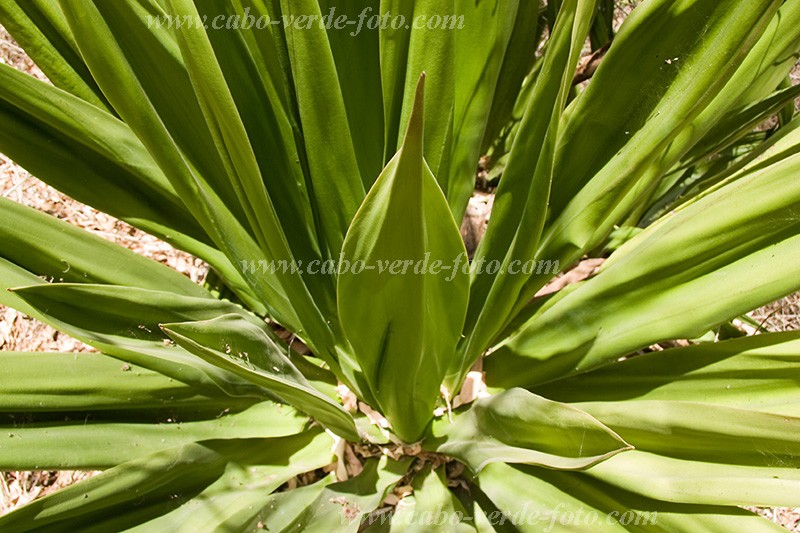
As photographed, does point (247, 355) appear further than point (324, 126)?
No

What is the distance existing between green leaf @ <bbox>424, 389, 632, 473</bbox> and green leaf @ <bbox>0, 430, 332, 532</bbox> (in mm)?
297

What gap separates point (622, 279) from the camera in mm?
960

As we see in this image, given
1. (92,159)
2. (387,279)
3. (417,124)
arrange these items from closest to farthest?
(417,124) → (387,279) → (92,159)

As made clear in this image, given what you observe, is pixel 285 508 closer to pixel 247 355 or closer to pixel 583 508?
pixel 247 355

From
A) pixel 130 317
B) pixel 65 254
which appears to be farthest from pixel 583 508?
pixel 65 254

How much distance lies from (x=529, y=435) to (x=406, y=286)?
0.24m

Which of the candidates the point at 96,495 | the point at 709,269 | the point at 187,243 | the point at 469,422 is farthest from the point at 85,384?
the point at 709,269

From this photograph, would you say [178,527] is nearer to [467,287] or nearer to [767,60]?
[467,287]

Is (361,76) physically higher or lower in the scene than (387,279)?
higher

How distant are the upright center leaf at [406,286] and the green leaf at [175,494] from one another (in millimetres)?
226

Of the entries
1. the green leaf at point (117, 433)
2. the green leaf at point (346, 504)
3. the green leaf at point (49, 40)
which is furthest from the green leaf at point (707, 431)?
the green leaf at point (49, 40)

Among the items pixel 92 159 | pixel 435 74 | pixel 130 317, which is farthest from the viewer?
pixel 92 159

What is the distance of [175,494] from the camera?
966 millimetres

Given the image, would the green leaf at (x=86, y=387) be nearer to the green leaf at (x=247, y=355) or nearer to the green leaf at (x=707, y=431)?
the green leaf at (x=247, y=355)
